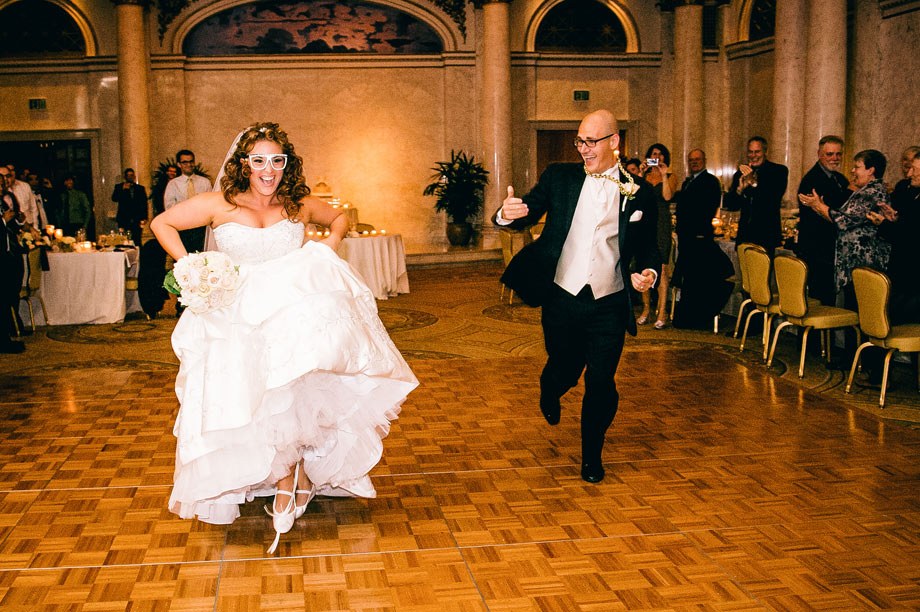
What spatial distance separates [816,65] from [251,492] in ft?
30.8

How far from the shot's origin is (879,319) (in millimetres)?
5512

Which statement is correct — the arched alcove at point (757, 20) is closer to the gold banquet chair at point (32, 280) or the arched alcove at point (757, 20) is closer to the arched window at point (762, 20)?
the arched window at point (762, 20)

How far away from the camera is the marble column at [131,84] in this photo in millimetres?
14641

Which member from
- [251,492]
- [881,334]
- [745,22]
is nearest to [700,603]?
[251,492]

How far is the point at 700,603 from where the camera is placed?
9.93 ft

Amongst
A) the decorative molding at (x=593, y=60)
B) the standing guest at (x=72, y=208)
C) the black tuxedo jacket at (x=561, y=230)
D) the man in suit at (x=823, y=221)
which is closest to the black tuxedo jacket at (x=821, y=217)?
the man in suit at (x=823, y=221)

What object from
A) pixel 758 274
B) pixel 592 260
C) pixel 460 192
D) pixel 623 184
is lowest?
pixel 758 274

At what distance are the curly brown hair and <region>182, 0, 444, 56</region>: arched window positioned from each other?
43.3 ft

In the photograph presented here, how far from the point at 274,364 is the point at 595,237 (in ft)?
5.44

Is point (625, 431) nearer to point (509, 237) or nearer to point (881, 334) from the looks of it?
point (881, 334)

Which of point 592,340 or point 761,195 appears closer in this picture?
point 592,340

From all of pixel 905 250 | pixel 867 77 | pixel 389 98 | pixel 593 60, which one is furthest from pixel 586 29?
pixel 905 250

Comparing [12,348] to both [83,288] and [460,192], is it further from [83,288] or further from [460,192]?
→ [460,192]

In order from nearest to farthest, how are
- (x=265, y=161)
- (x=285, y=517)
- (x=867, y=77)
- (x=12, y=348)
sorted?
(x=285, y=517) < (x=265, y=161) < (x=12, y=348) < (x=867, y=77)
